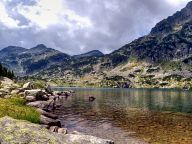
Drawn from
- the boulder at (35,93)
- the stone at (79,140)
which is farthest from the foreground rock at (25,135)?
the boulder at (35,93)

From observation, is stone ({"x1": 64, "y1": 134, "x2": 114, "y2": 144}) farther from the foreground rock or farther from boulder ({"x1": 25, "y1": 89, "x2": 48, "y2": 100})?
boulder ({"x1": 25, "y1": 89, "x2": 48, "y2": 100})

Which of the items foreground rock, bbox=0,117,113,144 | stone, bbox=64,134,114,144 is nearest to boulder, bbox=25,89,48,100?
stone, bbox=64,134,114,144

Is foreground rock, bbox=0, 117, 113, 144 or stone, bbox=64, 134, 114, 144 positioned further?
stone, bbox=64, 134, 114, 144

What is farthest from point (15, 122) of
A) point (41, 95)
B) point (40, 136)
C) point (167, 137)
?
Result: point (41, 95)

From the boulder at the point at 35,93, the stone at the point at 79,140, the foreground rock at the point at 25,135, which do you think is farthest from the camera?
the boulder at the point at 35,93

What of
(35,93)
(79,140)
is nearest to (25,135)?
(79,140)

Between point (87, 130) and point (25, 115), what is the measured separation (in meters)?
15.0

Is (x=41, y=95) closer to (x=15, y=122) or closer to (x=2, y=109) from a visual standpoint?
(x=2, y=109)

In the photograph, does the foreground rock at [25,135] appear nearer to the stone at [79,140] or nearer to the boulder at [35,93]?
the stone at [79,140]

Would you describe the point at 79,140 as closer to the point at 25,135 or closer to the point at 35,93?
the point at 25,135

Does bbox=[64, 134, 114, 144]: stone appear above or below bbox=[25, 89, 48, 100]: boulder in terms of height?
below

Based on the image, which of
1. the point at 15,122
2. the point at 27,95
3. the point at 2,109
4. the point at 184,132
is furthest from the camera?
the point at 27,95

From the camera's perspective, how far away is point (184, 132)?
46.4 metres

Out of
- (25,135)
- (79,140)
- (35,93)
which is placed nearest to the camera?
(25,135)
